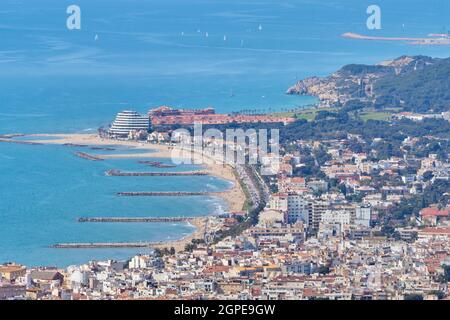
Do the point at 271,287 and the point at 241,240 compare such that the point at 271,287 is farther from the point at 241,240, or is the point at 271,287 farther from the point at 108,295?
the point at 241,240

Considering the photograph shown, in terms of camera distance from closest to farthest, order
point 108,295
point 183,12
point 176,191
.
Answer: point 108,295 < point 176,191 < point 183,12

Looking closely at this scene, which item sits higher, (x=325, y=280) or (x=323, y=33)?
(x=323, y=33)

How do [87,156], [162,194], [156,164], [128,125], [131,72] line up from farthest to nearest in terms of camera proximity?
[131,72] < [128,125] < [87,156] < [156,164] < [162,194]

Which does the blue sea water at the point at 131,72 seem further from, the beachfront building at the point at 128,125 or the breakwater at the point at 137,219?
the beachfront building at the point at 128,125

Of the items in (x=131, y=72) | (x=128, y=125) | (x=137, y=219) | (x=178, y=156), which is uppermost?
(x=131, y=72)

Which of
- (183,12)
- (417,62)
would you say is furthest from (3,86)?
(183,12)

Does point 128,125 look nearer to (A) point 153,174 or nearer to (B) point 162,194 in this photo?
(A) point 153,174

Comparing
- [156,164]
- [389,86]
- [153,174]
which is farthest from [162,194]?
[389,86]
